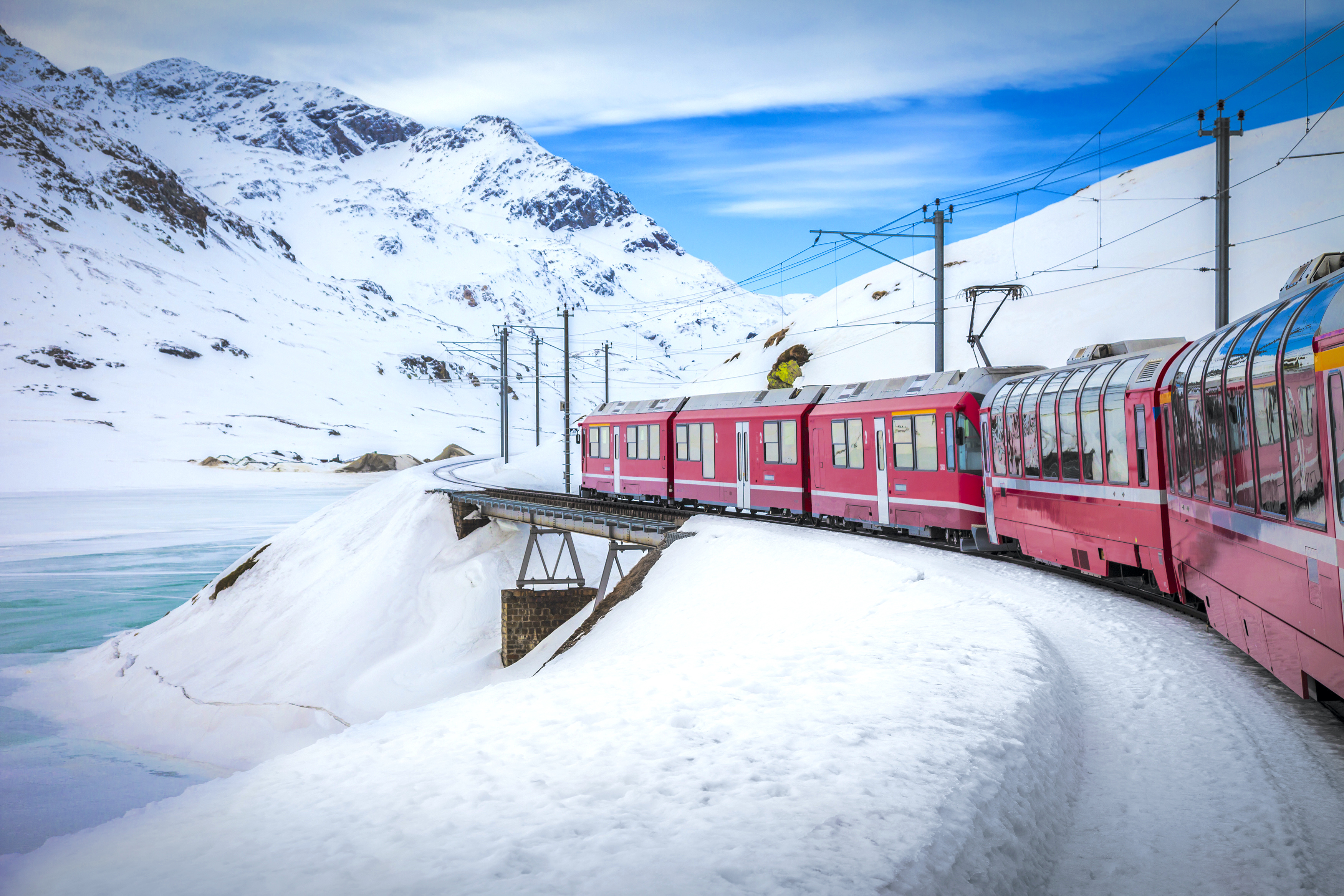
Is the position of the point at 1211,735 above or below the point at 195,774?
above

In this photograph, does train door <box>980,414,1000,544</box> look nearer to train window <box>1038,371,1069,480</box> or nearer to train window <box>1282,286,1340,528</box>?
train window <box>1038,371,1069,480</box>

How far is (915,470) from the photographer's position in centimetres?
1831

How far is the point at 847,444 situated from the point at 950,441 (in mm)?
3054

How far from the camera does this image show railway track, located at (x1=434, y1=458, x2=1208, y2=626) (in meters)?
13.1

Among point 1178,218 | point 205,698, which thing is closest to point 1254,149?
point 1178,218

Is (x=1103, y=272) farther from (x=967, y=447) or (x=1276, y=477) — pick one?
(x=1276, y=477)

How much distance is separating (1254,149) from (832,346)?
54.8m

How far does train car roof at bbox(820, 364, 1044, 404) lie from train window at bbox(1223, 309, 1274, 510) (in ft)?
24.5

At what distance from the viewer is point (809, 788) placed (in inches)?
236

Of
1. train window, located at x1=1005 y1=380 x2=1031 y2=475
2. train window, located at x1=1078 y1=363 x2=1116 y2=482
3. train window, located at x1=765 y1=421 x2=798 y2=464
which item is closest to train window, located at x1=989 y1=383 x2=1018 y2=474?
train window, located at x1=1005 y1=380 x2=1031 y2=475

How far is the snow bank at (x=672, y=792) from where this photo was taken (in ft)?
16.5

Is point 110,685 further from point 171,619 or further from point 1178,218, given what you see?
point 1178,218

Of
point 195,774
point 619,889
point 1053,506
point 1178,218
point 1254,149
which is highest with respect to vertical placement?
point 1254,149

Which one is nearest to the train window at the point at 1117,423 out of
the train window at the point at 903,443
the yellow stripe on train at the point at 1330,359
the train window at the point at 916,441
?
the train window at the point at 916,441
